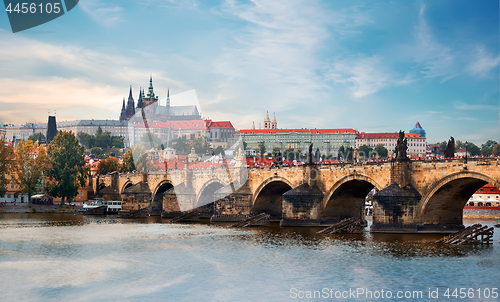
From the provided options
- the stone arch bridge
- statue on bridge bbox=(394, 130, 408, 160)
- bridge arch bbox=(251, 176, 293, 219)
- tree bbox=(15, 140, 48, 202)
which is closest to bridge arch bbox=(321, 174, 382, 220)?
the stone arch bridge

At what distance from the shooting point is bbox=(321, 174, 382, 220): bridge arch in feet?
138

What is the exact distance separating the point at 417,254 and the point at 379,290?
8238 mm

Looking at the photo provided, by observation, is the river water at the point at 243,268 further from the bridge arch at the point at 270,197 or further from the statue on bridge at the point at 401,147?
the bridge arch at the point at 270,197

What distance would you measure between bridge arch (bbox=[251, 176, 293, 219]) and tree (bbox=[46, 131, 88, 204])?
32.9 metres

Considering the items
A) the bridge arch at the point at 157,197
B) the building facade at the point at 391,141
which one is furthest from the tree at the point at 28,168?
the building facade at the point at 391,141

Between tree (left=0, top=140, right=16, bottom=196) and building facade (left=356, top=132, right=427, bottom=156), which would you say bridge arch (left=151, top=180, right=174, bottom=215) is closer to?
tree (left=0, top=140, right=16, bottom=196)

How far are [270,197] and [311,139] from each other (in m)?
138

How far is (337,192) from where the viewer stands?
4278 centimetres

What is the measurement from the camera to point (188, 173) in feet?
202

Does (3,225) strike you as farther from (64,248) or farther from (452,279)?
(452,279)

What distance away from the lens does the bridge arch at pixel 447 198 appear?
109 ft

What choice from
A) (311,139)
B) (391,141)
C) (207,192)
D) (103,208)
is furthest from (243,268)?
(311,139)

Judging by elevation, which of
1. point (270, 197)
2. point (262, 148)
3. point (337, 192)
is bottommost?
point (270, 197)

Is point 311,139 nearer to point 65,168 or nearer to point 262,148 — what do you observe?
point 262,148
